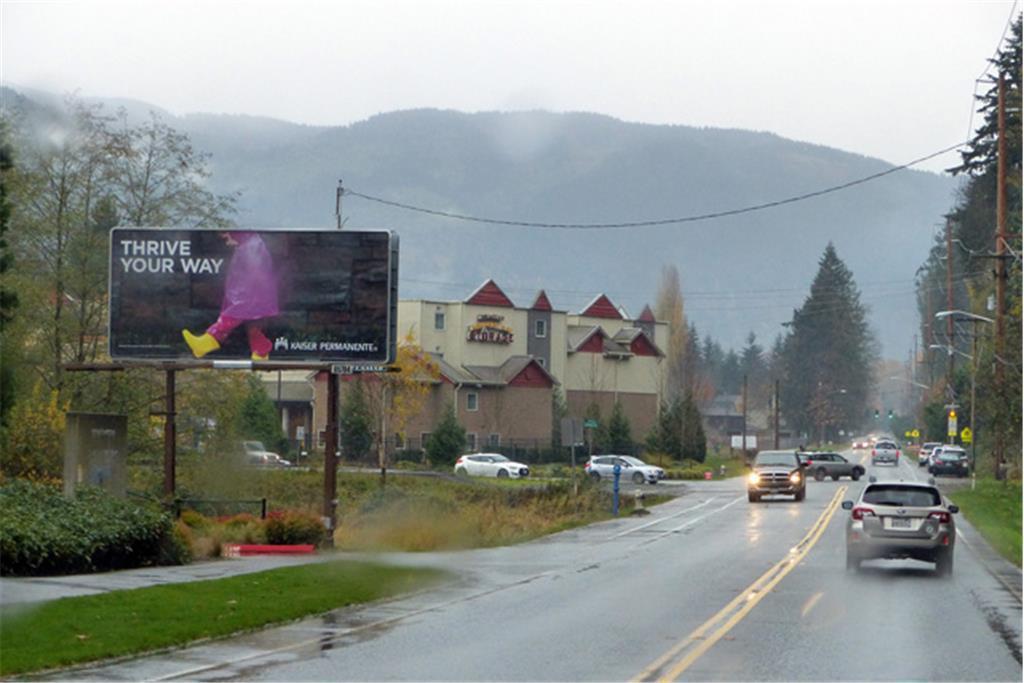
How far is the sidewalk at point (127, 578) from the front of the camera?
70.6ft

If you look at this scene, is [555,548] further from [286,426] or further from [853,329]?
[853,329]

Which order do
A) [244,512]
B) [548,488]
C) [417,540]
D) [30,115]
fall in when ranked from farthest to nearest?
[548,488] < [30,115] < [244,512] < [417,540]

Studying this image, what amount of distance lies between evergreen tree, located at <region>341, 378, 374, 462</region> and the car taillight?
6014 cm

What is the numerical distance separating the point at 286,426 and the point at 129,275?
67398 millimetres

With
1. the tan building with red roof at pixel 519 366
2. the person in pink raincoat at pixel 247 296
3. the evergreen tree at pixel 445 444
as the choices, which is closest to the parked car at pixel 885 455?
the tan building with red roof at pixel 519 366

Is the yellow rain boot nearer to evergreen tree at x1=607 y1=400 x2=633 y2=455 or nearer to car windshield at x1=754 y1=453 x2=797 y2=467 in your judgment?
A: car windshield at x1=754 y1=453 x2=797 y2=467

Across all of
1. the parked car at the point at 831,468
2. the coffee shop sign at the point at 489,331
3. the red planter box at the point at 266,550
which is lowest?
the red planter box at the point at 266,550

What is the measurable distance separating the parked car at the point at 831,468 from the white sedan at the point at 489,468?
15.1 meters

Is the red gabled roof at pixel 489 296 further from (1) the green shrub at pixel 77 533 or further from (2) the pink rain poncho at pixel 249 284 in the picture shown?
(1) the green shrub at pixel 77 533

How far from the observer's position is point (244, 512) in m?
37.0

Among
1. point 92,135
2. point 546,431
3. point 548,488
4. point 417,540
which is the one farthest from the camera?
point 546,431

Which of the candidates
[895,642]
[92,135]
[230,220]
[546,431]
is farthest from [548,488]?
[546,431]

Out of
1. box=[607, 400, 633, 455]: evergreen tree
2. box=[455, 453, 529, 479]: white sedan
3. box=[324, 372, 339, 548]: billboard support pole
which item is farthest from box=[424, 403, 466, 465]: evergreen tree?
box=[324, 372, 339, 548]: billboard support pole

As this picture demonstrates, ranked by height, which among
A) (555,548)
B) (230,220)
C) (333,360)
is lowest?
(555,548)
